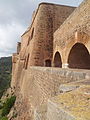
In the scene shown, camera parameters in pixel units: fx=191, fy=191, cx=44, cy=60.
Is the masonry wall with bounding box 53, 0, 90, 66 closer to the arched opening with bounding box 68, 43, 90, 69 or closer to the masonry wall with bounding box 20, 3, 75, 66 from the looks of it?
the arched opening with bounding box 68, 43, 90, 69

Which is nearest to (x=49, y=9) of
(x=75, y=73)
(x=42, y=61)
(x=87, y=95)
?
(x=42, y=61)

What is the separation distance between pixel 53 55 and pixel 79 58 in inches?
165

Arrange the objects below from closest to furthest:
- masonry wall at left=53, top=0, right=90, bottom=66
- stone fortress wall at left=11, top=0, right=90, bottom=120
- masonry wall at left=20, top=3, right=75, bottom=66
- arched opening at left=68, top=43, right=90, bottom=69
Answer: stone fortress wall at left=11, top=0, right=90, bottom=120
masonry wall at left=53, top=0, right=90, bottom=66
arched opening at left=68, top=43, right=90, bottom=69
masonry wall at left=20, top=3, right=75, bottom=66

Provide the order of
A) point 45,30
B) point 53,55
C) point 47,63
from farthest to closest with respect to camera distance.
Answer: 1. point 45,30
2. point 47,63
3. point 53,55

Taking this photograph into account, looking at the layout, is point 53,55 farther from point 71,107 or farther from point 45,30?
point 71,107

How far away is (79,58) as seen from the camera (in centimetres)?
1197

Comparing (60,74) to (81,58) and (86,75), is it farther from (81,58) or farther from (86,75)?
(81,58)

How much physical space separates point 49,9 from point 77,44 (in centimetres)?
734

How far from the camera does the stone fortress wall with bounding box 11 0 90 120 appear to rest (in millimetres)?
5627

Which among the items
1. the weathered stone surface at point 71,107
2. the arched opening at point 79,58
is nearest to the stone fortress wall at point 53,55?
the arched opening at point 79,58

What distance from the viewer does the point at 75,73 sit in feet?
14.0

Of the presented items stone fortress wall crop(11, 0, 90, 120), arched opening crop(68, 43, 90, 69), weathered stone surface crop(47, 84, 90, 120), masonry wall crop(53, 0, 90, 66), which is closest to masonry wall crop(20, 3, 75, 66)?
stone fortress wall crop(11, 0, 90, 120)

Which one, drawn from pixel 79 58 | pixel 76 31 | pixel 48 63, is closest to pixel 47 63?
pixel 48 63

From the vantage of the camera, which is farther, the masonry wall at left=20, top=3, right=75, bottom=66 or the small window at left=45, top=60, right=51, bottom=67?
the small window at left=45, top=60, right=51, bottom=67
